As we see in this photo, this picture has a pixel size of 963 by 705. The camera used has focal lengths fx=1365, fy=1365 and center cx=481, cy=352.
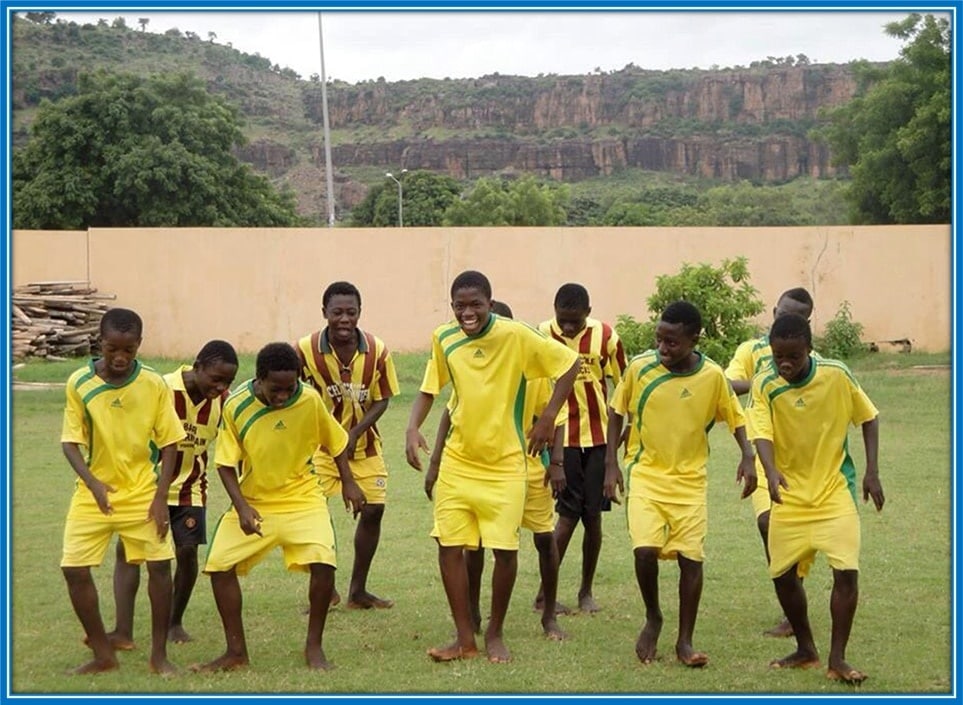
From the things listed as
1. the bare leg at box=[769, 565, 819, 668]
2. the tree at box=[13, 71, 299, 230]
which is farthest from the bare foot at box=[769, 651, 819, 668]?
the tree at box=[13, 71, 299, 230]

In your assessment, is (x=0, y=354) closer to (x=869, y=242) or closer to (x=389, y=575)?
(x=389, y=575)

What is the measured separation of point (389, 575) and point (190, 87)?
32431mm

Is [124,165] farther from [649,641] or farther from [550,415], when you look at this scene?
[649,641]

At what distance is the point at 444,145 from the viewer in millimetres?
65875

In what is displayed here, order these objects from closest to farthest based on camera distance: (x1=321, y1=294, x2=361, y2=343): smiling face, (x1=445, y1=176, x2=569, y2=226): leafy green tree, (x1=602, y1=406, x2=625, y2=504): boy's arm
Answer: (x1=602, y1=406, x2=625, y2=504): boy's arm < (x1=321, y1=294, x2=361, y2=343): smiling face < (x1=445, y1=176, x2=569, y2=226): leafy green tree

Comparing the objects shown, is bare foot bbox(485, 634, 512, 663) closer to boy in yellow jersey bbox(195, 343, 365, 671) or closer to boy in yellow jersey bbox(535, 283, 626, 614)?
boy in yellow jersey bbox(195, 343, 365, 671)

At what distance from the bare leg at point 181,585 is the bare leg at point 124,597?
28 cm

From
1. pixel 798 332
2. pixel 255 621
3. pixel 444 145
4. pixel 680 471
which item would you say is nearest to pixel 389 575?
pixel 255 621

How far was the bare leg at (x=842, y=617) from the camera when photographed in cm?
633

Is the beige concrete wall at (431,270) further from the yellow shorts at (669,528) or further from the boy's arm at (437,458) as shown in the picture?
the yellow shorts at (669,528)

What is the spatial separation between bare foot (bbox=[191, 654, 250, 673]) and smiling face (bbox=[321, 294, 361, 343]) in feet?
6.66

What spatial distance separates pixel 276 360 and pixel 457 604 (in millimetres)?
1516

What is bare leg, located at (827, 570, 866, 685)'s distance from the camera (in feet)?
20.8

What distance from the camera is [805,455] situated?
665 centimetres
